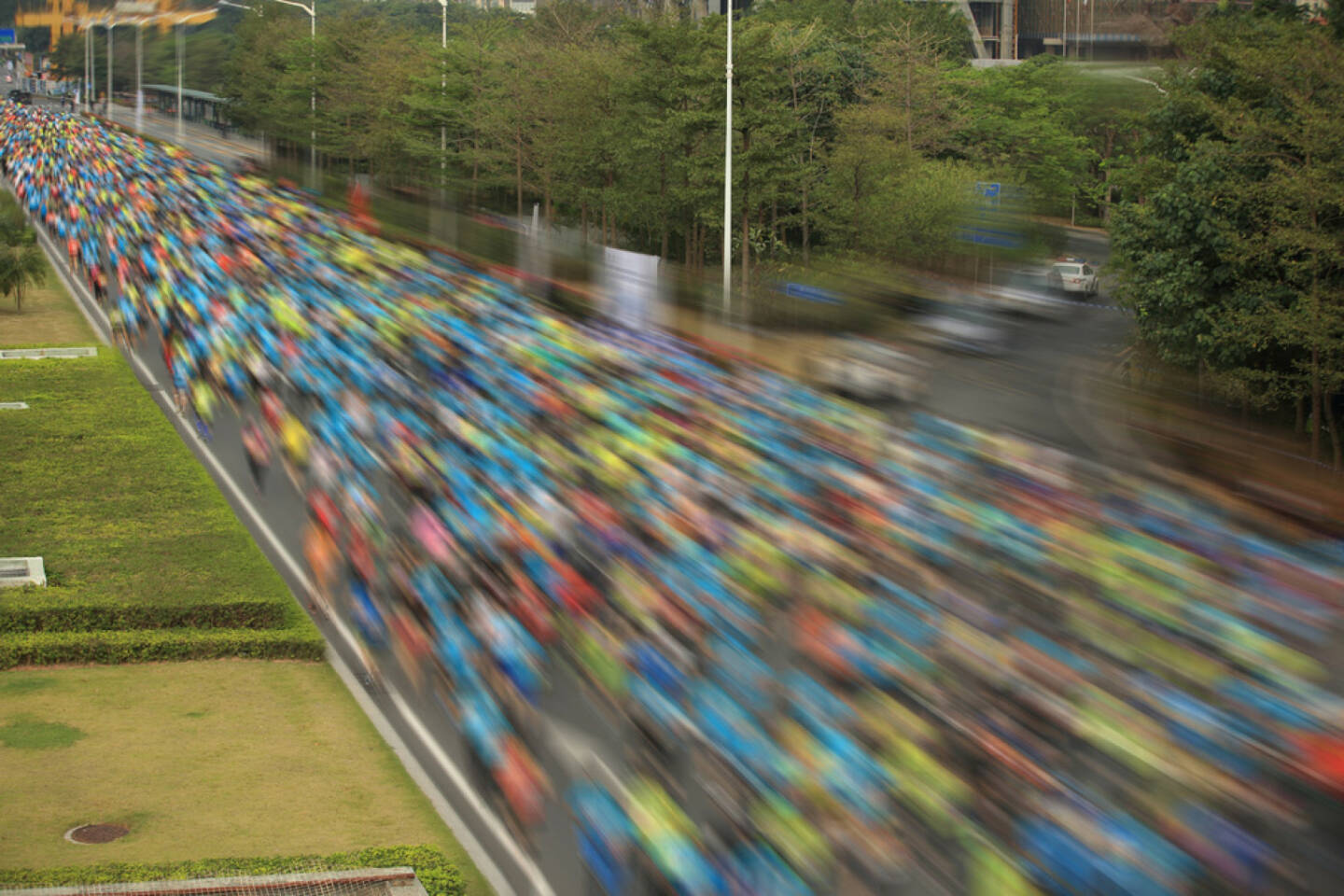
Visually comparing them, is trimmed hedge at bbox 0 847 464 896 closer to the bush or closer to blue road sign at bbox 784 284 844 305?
the bush

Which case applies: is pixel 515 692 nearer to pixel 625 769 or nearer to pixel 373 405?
pixel 625 769

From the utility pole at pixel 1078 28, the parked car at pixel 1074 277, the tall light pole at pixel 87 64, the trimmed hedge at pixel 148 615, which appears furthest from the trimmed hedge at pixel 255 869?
the tall light pole at pixel 87 64

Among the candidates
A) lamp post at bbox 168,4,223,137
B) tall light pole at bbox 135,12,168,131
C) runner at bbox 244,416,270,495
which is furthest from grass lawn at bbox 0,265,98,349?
tall light pole at bbox 135,12,168,131

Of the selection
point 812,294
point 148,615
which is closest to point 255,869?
point 148,615

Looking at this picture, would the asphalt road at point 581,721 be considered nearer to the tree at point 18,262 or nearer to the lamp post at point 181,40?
the tree at point 18,262

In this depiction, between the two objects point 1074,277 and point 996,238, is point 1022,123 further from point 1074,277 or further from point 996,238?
point 996,238
